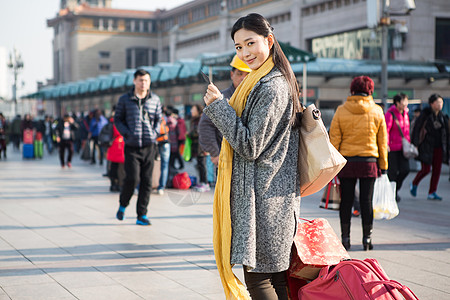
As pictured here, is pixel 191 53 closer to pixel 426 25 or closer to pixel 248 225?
pixel 426 25

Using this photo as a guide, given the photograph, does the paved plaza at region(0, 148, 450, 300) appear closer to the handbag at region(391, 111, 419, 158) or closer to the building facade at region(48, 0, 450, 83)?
the handbag at region(391, 111, 419, 158)

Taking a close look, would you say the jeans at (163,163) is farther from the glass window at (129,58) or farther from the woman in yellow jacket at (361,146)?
the glass window at (129,58)

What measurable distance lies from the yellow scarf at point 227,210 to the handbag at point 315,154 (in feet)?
1.00

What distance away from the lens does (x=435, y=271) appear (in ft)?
17.9

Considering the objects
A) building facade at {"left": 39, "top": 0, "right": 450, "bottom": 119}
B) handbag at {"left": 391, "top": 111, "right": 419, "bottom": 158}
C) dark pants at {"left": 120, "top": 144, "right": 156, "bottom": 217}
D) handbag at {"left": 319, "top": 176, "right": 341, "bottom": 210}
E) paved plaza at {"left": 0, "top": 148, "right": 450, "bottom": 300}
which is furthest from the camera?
building facade at {"left": 39, "top": 0, "right": 450, "bottom": 119}

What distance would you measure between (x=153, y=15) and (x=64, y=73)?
50.9 feet

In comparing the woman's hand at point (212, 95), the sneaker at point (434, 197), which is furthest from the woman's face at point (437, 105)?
the woman's hand at point (212, 95)

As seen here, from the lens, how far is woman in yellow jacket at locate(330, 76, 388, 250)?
6184 mm

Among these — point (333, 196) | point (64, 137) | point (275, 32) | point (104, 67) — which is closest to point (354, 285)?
point (333, 196)

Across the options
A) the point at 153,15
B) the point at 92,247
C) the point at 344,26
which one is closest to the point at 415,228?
the point at 92,247

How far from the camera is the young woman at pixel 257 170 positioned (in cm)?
297

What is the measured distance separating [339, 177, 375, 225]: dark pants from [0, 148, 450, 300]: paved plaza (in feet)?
1.16

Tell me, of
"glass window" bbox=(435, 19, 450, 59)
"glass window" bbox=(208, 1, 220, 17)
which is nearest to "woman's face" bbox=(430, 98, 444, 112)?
"glass window" bbox=(435, 19, 450, 59)

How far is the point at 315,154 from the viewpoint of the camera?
305cm
